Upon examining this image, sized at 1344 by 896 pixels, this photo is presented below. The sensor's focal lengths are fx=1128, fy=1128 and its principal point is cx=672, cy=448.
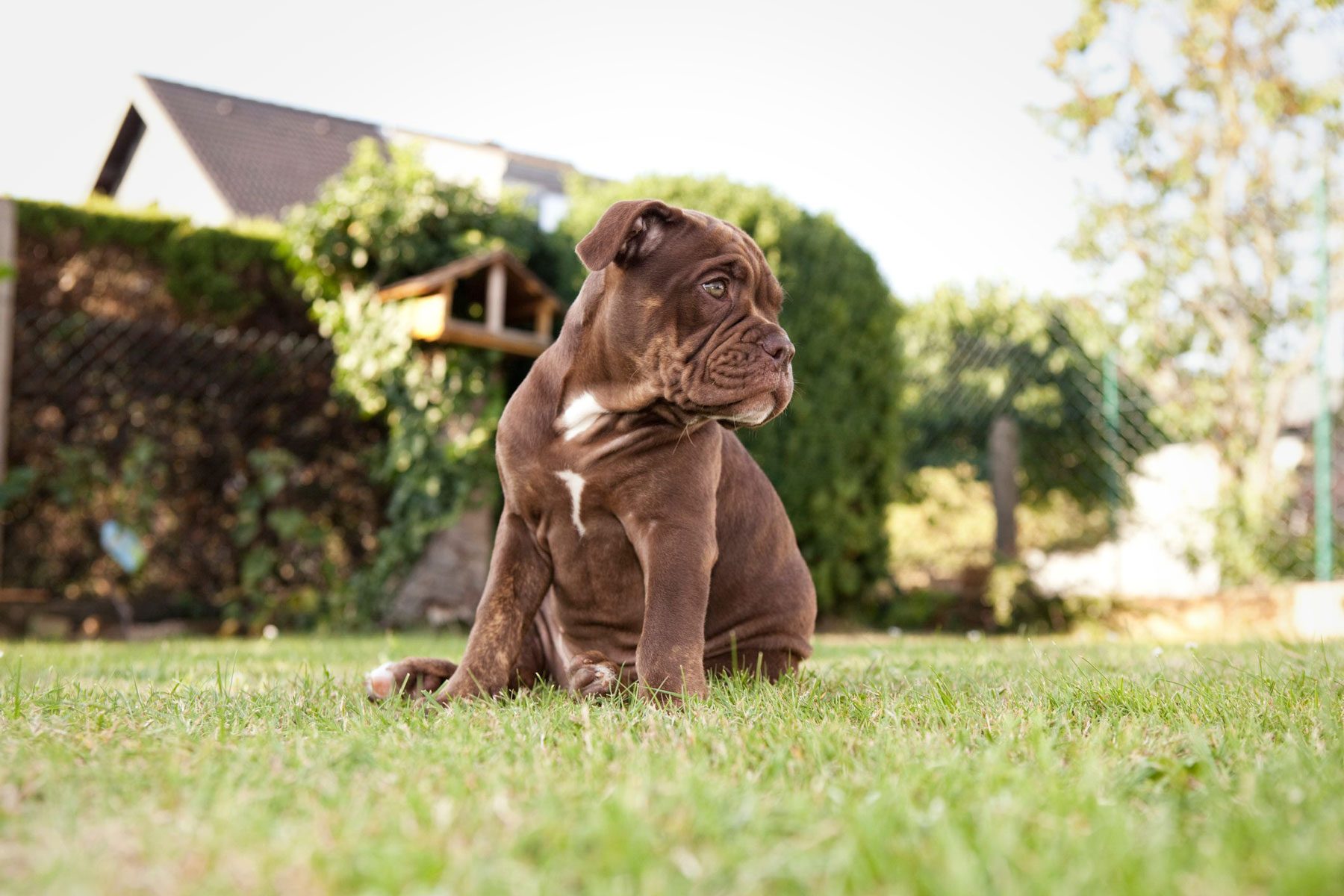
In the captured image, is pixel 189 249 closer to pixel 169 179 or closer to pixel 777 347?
pixel 777 347

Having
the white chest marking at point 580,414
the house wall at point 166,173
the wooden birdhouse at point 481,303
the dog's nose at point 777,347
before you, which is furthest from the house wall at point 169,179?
the dog's nose at point 777,347

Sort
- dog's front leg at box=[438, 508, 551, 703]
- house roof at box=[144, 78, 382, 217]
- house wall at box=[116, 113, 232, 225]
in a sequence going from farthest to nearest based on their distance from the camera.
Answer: house roof at box=[144, 78, 382, 217] → house wall at box=[116, 113, 232, 225] → dog's front leg at box=[438, 508, 551, 703]

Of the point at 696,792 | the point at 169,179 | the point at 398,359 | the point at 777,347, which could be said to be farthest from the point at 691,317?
the point at 169,179

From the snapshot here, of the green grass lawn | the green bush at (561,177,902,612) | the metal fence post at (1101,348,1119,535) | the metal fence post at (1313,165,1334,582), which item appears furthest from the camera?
the metal fence post at (1101,348,1119,535)

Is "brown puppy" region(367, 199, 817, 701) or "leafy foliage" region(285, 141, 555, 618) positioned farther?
"leafy foliage" region(285, 141, 555, 618)

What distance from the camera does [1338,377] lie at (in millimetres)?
8680

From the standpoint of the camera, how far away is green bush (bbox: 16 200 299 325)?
8.08 m

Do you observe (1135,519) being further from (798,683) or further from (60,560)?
(60,560)

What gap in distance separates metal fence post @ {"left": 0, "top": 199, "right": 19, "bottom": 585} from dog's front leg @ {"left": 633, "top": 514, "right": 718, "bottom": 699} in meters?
6.41

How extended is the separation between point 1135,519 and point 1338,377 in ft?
6.29

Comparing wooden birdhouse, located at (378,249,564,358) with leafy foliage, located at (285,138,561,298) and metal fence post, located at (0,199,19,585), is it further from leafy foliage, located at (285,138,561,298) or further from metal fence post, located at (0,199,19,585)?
metal fence post, located at (0,199,19,585)

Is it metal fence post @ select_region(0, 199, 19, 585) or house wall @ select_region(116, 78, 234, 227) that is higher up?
house wall @ select_region(116, 78, 234, 227)

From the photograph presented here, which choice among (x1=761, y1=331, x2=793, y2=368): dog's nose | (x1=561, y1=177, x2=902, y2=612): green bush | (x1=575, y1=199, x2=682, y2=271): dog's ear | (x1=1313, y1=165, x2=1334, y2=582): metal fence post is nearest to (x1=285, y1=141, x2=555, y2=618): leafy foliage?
(x1=561, y1=177, x2=902, y2=612): green bush

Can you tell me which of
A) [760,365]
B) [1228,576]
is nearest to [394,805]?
[760,365]
